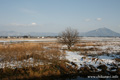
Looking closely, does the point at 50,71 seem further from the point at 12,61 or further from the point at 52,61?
the point at 12,61

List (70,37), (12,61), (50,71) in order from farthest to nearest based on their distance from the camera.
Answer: (70,37) → (12,61) → (50,71)

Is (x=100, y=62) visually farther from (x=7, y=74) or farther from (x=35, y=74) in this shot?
(x=7, y=74)

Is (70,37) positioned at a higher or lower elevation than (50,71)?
higher

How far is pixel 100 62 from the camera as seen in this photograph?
44.3 ft

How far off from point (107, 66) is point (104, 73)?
1.70 metres

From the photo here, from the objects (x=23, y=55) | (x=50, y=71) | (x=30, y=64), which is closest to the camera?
(x=50, y=71)

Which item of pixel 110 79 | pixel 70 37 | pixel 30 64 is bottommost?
pixel 110 79

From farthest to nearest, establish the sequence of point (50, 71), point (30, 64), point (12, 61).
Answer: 1. point (12, 61)
2. point (30, 64)
3. point (50, 71)

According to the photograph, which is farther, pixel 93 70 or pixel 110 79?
pixel 93 70

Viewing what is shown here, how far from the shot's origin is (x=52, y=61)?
1339cm

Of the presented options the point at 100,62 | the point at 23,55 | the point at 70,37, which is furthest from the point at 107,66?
the point at 70,37

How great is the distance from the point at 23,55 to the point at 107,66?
36.9 ft

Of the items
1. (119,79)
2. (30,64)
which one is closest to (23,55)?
(30,64)

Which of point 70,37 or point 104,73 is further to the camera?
point 70,37
